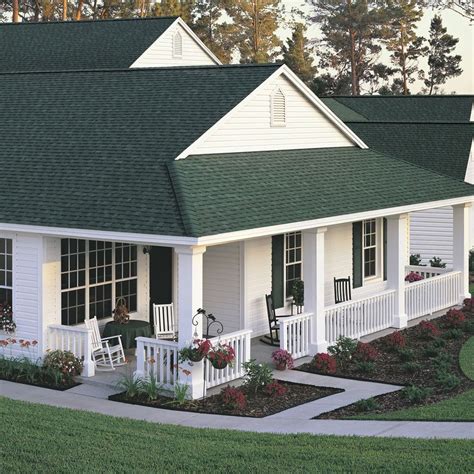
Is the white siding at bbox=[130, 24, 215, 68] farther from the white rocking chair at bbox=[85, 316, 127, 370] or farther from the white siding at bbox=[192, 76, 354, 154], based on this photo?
the white rocking chair at bbox=[85, 316, 127, 370]

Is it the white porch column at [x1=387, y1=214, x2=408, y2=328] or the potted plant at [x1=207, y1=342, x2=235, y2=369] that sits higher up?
the white porch column at [x1=387, y1=214, x2=408, y2=328]

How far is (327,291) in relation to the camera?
914 inches

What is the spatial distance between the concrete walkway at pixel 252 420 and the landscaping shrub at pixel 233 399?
402 mm

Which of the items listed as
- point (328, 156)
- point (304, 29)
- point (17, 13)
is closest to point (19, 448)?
point (328, 156)

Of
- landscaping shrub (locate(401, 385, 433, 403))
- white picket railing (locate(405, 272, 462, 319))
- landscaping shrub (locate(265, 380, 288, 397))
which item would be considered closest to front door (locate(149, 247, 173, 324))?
landscaping shrub (locate(265, 380, 288, 397))

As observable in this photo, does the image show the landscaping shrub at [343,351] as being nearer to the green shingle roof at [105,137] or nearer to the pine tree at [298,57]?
the green shingle roof at [105,137]

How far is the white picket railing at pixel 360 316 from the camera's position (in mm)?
19703

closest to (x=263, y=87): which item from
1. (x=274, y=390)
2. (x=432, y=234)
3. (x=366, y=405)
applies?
(x=274, y=390)

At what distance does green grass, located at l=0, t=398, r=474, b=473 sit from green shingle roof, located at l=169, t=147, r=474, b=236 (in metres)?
3.99

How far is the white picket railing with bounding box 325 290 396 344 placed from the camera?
776 inches

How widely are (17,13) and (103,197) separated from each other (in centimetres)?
4538

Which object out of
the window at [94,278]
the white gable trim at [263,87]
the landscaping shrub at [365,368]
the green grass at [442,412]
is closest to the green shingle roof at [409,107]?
the white gable trim at [263,87]

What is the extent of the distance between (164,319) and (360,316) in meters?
4.05

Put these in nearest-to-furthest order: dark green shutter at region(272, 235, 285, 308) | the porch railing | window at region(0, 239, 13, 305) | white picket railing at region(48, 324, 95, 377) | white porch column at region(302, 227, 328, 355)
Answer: white picket railing at region(48, 324, 95, 377) → window at region(0, 239, 13, 305) → white porch column at region(302, 227, 328, 355) → dark green shutter at region(272, 235, 285, 308) → the porch railing
